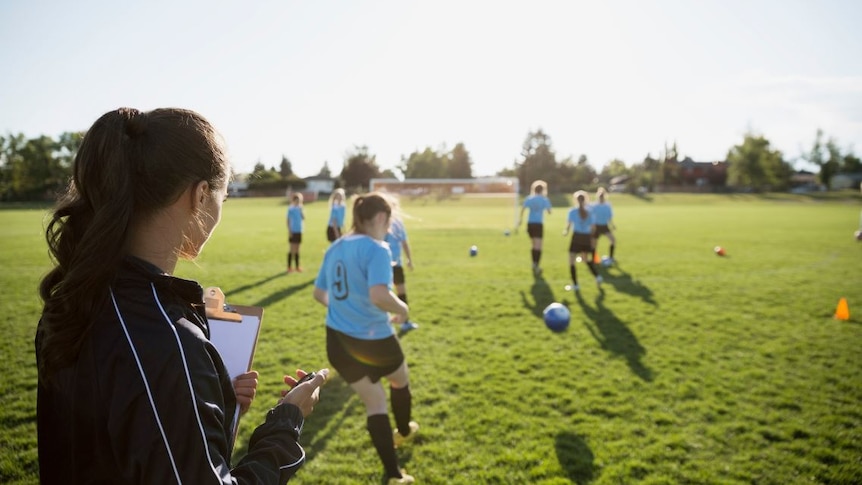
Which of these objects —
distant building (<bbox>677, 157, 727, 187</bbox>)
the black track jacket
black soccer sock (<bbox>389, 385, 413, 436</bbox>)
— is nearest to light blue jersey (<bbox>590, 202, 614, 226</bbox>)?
black soccer sock (<bbox>389, 385, 413, 436</bbox>)

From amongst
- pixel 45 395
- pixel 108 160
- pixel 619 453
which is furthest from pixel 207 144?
pixel 619 453

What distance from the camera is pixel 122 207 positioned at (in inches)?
50.6

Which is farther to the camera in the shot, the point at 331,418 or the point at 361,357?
the point at 331,418

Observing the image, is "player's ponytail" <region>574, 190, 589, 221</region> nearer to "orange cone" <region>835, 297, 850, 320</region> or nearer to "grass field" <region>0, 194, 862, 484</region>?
"grass field" <region>0, 194, 862, 484</region>

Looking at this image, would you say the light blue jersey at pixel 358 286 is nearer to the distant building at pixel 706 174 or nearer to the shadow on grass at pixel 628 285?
the shadow on grass at pixel 628 285

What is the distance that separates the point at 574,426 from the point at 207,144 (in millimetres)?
4421

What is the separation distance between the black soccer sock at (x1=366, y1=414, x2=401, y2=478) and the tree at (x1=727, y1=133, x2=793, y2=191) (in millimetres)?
89340

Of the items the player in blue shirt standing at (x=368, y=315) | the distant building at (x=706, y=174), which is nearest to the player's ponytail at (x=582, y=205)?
the player in blue shirt standing at (x=368, y=315)

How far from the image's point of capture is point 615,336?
292 inches

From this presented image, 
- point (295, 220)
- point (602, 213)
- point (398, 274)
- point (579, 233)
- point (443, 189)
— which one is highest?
point (443, 189)

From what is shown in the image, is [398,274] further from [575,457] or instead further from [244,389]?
[244,389]

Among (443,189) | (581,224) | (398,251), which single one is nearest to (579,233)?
(581,224)

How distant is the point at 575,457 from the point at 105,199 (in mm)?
4137

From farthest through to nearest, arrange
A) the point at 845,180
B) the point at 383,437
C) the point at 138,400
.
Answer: the point at 845,180
the point at 383,437
the point at 138,400
